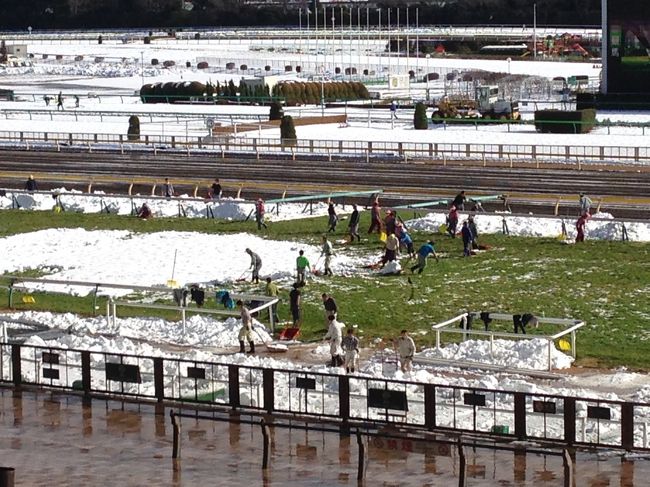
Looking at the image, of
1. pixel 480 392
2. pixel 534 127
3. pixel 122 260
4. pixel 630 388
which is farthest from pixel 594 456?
pixel 534 127

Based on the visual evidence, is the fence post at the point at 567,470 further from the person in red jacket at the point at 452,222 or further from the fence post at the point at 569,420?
the person in red jacket at the point at 452,222

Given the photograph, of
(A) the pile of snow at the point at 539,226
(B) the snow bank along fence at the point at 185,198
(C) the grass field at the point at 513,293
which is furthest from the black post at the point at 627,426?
(B) the snow bank along fence at the point at 185,198

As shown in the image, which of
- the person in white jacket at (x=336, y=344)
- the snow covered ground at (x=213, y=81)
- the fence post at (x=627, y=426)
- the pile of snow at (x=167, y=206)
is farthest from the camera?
the snow covered ground at (x=213, y=81)

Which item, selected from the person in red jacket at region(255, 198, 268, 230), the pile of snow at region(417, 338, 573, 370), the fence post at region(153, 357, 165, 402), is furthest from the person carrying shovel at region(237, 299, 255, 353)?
the person in red jacket at region(255, 198, 268, 230)

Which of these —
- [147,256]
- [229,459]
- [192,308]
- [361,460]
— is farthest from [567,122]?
[361,460]

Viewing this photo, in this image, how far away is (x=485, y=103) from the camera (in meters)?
79.6

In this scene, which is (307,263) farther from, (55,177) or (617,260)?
(55,177)

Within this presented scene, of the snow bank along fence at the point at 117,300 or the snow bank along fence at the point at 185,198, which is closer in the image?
the snow bank along fence at the point at 117,300

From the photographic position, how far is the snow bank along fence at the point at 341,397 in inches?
931

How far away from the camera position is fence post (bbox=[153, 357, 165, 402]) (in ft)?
86.3

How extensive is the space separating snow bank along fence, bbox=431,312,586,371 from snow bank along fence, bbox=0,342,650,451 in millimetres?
4105

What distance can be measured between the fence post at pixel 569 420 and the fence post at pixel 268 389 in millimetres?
4555

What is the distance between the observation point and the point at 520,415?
23.6 metres

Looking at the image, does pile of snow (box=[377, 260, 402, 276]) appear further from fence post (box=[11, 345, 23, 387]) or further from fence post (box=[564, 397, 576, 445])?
fence post (box=[564, 397, 576, 445])
